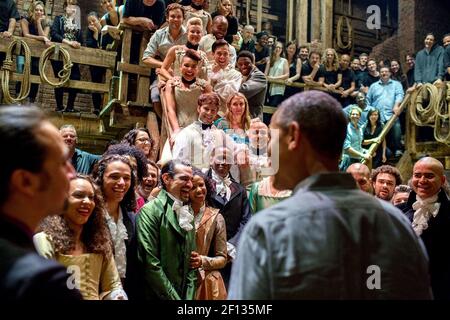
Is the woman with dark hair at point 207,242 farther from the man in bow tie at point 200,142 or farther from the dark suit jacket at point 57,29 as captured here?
the dark suit jacket at point 57,29

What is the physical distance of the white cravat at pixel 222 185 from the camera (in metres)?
4.48

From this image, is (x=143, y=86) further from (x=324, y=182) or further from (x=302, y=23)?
(x=302, y=23)

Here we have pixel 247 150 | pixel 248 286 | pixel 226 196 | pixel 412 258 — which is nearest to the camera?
pixel 248 286

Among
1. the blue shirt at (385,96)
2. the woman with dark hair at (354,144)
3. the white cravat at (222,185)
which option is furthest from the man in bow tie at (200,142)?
the blue shirt at (385,96)

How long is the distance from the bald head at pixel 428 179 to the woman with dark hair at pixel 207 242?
142 cm

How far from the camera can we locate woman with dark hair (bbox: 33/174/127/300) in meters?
3.06

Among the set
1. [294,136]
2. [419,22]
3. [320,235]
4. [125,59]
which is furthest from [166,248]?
[419,22]

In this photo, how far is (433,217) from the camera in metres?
3.71

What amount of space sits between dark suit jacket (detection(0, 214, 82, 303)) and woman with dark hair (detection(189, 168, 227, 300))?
2.48m

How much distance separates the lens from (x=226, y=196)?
446cm
